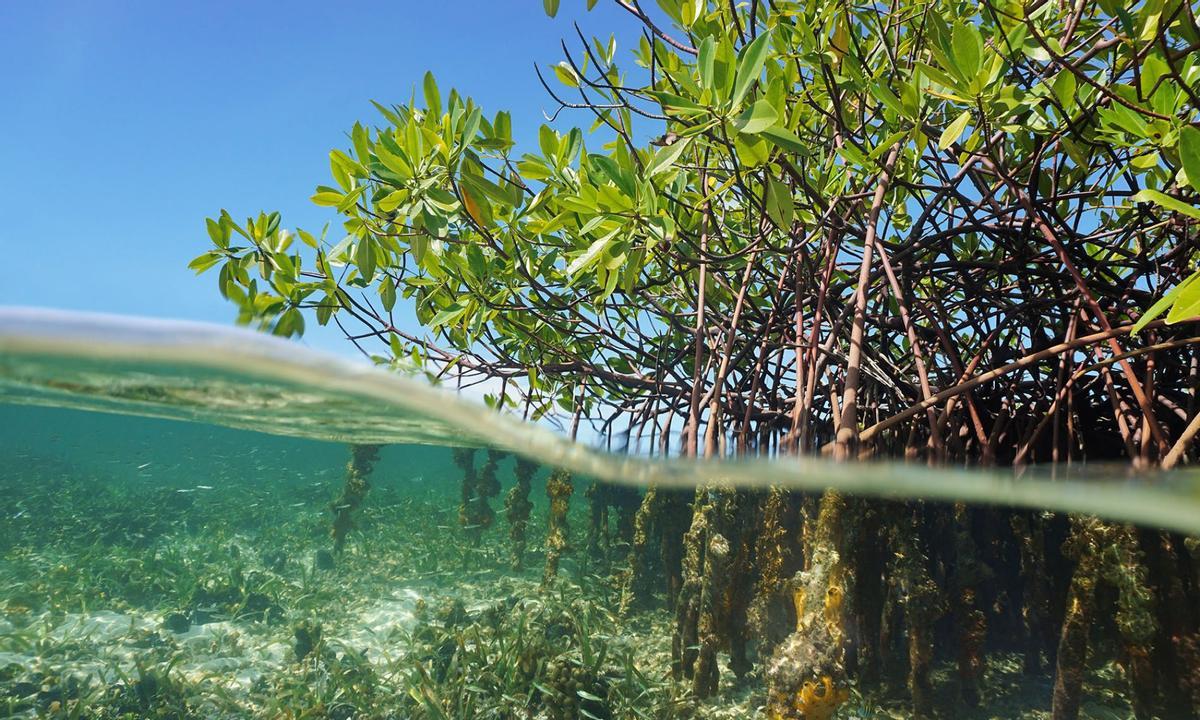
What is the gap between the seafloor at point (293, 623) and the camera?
2.37 m

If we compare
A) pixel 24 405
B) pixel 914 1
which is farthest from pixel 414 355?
pixel 914 1

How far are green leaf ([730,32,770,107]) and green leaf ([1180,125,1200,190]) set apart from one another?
1.05m

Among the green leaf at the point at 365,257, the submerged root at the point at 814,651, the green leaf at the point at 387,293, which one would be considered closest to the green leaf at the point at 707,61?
the green leaf at the point at 365,257

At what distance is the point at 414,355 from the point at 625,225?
7.14 ft

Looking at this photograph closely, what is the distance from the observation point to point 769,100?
7.45 ft

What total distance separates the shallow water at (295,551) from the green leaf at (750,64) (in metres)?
1.51

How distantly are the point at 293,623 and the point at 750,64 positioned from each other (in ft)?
7.84

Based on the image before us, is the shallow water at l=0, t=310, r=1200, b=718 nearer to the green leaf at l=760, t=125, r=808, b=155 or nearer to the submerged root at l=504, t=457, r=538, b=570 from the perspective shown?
the submerged root at l=504, t=457, r=538, b=570

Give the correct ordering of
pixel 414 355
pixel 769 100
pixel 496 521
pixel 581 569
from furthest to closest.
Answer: pixel 414 355 → pixel 496 521 → pixel 581 569 → pixel 769 100

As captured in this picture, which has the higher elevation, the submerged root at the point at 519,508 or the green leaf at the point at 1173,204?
the green leaf at the point at 1173,204

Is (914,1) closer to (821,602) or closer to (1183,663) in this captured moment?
(821,602)

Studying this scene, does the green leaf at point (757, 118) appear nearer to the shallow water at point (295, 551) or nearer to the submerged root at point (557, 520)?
the shallow water at point (295, 551)

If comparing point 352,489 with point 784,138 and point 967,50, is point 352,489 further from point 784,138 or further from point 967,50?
point 967,50

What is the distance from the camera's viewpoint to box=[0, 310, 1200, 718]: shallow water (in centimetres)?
242
